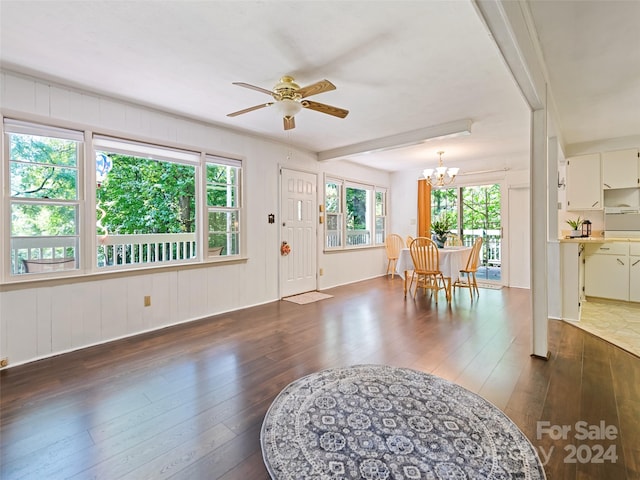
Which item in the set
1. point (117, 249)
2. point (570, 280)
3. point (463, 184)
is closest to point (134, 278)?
point (117, 249)

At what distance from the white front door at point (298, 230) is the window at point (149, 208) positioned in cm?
139

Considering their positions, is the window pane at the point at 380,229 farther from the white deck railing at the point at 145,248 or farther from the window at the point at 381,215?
the white deck railing at the point at 145,248

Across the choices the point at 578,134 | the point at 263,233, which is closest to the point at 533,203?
the point at 578,134

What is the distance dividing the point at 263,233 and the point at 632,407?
408 centimetres

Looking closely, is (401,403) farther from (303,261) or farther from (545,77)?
(303,261)

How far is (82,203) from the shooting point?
297 centimetres

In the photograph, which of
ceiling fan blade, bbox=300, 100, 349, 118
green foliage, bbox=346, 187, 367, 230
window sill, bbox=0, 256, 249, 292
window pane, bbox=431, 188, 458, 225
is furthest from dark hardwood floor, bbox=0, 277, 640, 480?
window pane, bbox=431, 188, 458, 225

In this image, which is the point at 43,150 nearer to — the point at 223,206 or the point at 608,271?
the point at 223,206

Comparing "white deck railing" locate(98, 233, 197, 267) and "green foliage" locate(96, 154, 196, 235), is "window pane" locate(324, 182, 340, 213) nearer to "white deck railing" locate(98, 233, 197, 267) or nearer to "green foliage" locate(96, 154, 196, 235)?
"white deck railing" locate(98, 233, 197, 267)

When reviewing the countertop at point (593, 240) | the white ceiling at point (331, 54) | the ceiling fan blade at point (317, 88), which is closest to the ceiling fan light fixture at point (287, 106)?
the ceiling fan blade at point (317, 88)

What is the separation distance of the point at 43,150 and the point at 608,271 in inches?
278

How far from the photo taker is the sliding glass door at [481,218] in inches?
236

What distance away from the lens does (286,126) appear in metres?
2.96

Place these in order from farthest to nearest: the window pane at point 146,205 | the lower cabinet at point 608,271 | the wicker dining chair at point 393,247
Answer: the wicker dining chair at point 393,247 → the window pane at point 146,205 → the lower cabinet at point 608,271
